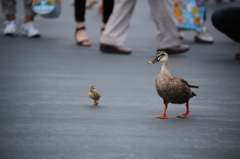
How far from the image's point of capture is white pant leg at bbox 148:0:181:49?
8.07m

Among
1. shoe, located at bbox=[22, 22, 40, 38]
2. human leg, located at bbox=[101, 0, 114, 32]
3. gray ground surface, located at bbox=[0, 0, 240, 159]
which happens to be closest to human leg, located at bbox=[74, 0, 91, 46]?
gray ground surface, located at bbox=[0, 0, 240, 159]

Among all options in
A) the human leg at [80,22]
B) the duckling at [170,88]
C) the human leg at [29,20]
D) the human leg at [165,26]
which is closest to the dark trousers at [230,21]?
the human leg at [165,26]

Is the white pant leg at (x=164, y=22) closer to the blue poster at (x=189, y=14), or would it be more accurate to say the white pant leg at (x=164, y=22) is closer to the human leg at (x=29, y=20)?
the blue poster at (x=189, y=14)

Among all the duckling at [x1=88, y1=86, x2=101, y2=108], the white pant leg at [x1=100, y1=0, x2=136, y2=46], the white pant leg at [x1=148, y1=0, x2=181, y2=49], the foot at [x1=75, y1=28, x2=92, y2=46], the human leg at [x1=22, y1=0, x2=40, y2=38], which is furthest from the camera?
the human leg at [x1=22, y1=0, x2=40, y2=38]

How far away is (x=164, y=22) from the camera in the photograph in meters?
8.15

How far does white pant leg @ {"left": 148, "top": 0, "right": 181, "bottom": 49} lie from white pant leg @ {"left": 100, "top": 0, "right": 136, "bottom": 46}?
0.35 meters

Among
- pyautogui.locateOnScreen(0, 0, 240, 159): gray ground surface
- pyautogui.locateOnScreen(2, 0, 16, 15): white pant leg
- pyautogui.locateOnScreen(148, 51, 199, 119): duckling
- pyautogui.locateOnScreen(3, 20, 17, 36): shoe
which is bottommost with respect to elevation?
pyautogui.locateOnScreen(3, 20, 17, 36): shoe

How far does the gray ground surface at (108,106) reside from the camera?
3.59 m

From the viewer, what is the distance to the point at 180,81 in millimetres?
4348

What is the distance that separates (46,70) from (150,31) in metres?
5.42

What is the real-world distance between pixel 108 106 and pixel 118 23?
3.51 meters

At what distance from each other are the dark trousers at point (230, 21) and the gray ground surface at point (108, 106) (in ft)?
1.33

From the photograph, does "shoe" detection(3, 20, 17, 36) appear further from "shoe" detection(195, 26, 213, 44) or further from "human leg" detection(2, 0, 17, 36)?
"shoe" detection(195, 26, 213, 44)

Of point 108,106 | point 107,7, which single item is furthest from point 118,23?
point 108,106
